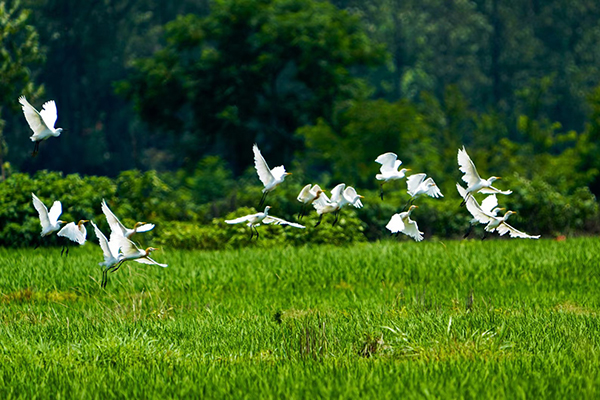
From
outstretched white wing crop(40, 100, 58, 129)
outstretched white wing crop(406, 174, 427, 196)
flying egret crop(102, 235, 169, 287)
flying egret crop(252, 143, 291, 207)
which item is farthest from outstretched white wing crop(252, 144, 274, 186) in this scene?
outstretched white wing crop(40, 100, 58, 129)

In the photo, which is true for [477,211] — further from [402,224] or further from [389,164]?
[389,164]

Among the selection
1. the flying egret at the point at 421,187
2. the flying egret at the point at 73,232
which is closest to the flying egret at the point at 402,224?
the flying egret at the point at 421,187

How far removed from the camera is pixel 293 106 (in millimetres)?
28891

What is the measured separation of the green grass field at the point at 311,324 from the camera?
6488mm

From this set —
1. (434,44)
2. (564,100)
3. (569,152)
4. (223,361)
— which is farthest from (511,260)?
(434,44)

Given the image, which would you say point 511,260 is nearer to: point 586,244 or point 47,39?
point 586,244

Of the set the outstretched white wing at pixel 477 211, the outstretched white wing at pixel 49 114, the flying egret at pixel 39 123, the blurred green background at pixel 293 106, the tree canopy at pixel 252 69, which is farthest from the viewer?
the tree canopy at pixel 252 69

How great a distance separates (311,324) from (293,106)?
21006 millimetres

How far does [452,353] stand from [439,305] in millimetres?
2412

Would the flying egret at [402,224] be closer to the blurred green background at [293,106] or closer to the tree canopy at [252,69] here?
the blurred green background at [293,106]

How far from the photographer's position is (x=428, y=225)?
62.7 feet

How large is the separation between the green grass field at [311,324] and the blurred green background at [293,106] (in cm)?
352

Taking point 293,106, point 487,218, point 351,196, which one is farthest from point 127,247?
point 293,106

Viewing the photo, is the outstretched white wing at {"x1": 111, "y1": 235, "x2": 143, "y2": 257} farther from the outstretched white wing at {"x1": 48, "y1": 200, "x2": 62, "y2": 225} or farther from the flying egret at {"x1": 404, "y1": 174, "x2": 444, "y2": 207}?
the flying egret at {"x1": 404, "y1": 174, "x2": 444, "y2": 207}
